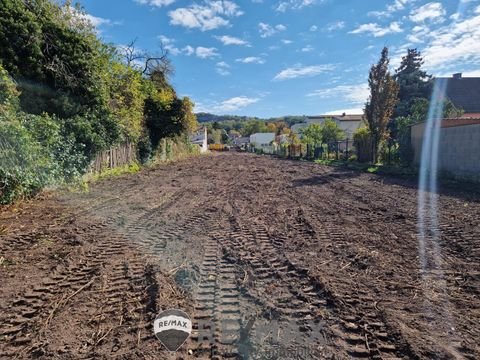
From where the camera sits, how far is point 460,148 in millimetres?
10484

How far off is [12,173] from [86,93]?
564cm

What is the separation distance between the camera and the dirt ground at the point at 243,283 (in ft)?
7.11

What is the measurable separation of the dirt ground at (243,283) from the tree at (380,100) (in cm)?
1285

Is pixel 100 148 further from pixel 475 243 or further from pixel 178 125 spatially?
pixel 475 243

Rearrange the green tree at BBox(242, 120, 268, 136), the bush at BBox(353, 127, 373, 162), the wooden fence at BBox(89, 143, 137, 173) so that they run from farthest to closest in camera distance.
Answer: the green tree at BBox(242, 120, 268, 136)
the bush at BBox(353, 127, 373, 162)
the wooden fence at BBox(89, 143, 137, 173)

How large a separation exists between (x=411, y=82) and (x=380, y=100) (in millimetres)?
11745

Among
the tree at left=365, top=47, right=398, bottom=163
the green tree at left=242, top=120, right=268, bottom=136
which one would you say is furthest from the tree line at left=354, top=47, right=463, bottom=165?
the green tree at left=242, top=120, right=268, bottom=136

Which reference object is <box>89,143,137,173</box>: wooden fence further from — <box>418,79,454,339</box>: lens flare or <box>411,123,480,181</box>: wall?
<box>411,123,480,181</box>: wall

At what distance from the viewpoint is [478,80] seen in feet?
94.4

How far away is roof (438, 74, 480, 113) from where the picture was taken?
27.3 meters

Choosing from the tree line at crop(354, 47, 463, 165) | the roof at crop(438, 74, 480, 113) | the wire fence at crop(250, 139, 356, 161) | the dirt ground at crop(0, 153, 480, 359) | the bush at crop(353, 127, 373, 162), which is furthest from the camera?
the roof at crop(438, 74, 480, 113)

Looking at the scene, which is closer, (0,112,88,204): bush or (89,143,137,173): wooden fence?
(0,112,88,204): bush

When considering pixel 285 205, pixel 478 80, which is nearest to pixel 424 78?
pixel 478 80

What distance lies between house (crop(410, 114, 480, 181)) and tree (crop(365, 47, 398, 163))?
5830 mm
